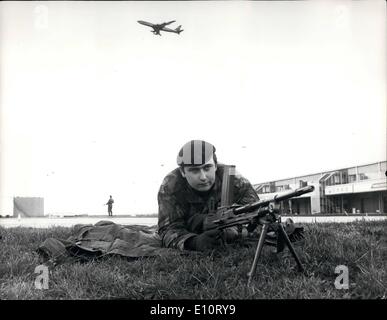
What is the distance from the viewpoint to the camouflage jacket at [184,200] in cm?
490

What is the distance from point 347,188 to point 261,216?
15.2 meters

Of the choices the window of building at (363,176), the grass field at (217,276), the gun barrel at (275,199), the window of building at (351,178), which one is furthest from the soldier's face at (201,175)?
the window of building at (351,178)

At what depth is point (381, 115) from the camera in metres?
3.83

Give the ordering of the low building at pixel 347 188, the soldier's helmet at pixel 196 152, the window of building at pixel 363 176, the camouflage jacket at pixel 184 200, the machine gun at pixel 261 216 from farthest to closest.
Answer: the window of building at pixel 363 176 < the low building at pixel 347 188 < the camouflage jacket at pixel 184 200 < the soldier's helmet at pixel 196 152 < the machine gun at pixel 261 216

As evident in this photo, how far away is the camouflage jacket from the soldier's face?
0.24 m

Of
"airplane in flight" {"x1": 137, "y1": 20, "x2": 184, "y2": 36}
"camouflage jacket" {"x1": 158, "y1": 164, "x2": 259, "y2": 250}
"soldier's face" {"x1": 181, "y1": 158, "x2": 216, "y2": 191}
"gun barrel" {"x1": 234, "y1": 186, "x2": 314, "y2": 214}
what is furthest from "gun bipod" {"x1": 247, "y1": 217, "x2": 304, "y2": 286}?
"airplane in flight" {"x1": 137, "y1": 20, "x2": 184, "y2": 36}

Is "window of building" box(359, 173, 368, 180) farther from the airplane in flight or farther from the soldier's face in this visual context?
the airplane in flight

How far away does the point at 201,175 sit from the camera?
466cm

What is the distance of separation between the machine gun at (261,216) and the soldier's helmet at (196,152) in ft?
2.81

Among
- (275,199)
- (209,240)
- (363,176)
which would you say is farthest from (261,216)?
(363,176)

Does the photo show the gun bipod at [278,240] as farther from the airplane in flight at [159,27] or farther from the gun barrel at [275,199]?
the airplane in flight at [159,27]

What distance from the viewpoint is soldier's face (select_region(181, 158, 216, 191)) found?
4.67m
